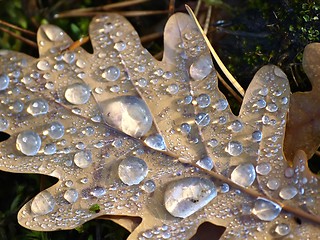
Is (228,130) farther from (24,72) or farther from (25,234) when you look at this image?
(25,234)

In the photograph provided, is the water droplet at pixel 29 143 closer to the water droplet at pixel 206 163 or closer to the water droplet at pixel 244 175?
the water droplet at pixel 206 163

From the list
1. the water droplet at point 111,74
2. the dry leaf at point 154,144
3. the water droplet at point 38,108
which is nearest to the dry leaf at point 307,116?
the dry leaf at point 154,144

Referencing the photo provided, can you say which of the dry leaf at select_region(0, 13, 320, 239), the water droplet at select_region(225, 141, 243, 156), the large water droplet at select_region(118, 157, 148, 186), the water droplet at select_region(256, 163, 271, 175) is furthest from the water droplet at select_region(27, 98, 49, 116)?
the water droplet at select_region(256, 163, 271, 175)

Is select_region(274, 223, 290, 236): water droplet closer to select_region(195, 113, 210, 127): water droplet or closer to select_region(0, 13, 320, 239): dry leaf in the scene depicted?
select_region(0, 13, 320, 239): dry leaf

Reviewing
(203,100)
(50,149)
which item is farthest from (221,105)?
(50,149)

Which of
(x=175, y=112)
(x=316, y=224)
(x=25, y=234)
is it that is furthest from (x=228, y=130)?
(x=25, y=234)

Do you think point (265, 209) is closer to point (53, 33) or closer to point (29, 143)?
point (29, 143)

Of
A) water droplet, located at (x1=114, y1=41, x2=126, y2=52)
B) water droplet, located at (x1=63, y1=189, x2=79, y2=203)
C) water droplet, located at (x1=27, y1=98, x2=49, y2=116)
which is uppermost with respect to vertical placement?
water droplet, located at (x1=114, y1=41, x2=126, y2=52)
